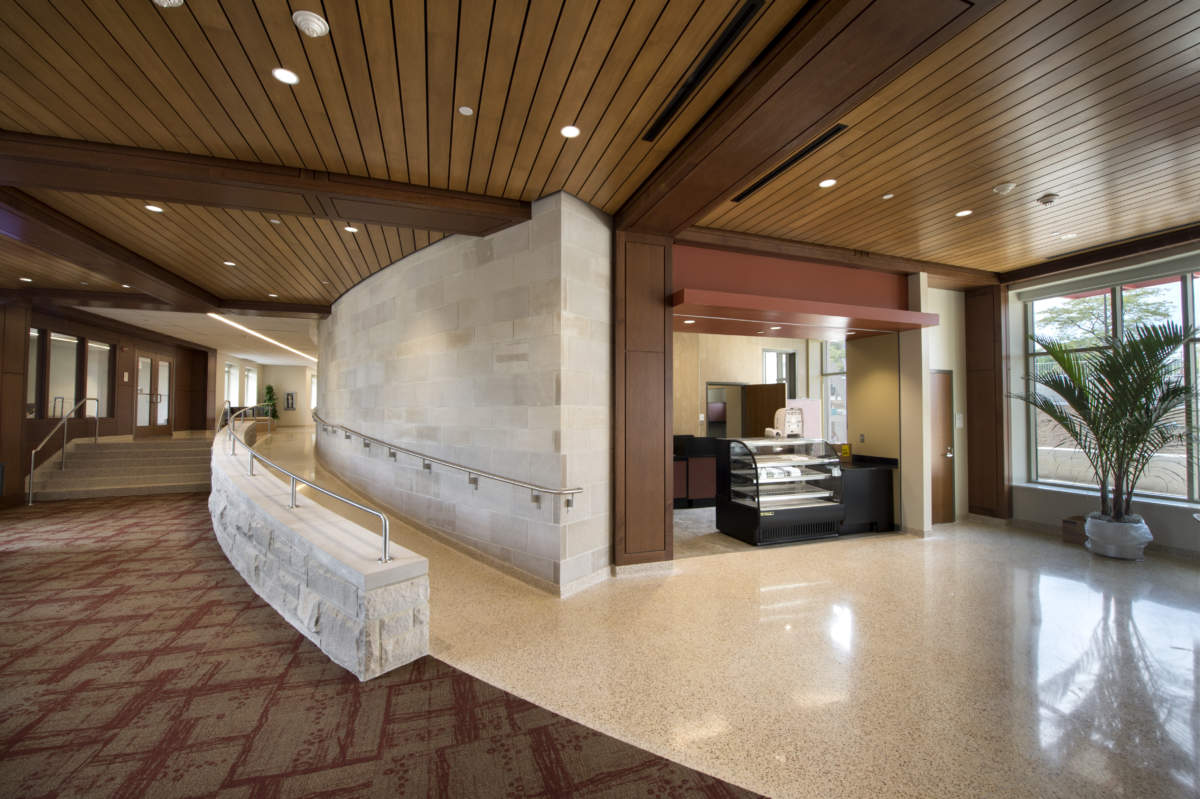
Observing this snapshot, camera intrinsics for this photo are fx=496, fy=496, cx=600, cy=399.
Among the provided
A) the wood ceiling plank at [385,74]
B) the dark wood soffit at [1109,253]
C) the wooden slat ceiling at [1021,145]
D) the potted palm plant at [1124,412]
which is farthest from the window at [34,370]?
the dark wood soffit at [1109,253]

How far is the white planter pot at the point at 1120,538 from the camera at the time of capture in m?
5.05

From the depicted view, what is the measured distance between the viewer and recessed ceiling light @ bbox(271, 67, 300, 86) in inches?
104

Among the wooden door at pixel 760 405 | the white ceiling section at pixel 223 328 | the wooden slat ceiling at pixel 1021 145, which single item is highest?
the wooden slat ceiling at pixel 1021 145

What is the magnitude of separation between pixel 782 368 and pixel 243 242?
10596 millimetres

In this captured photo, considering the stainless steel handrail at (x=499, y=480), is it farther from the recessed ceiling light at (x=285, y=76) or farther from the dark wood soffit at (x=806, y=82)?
the recessed ceiling light at (x=285, y=76)

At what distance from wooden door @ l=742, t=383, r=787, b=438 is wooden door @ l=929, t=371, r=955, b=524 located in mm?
2932

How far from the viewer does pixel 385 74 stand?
2666 millimetres

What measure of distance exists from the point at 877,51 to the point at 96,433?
13.0m

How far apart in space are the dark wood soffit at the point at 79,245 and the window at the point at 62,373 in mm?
3751

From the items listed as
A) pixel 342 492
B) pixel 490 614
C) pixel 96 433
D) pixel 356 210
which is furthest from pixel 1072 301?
pixel 96 433

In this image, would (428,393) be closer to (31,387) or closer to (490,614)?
(490,614)

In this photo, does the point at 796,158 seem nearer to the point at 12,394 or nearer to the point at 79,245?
the point at 79,245

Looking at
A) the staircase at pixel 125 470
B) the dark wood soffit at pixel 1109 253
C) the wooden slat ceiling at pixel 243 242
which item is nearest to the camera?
the wooden slat ceiling at pixel 243 242

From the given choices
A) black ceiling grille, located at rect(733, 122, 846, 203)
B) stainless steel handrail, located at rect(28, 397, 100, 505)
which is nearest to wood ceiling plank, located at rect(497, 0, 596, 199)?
black ceiling grille, located at rect(733, 122, 846, 203)
